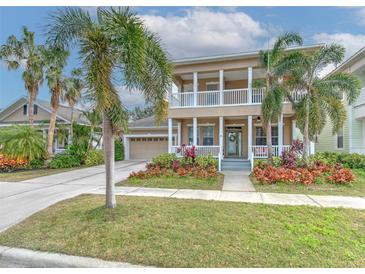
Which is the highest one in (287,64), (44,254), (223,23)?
(223,23)

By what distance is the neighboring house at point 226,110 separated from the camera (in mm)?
14734

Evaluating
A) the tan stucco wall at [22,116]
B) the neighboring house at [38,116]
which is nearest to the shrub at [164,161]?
the neighboring house at [38,116]

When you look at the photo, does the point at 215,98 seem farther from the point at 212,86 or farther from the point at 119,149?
the point at 119,149

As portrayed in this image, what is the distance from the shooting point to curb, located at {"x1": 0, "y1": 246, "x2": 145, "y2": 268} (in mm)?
3555

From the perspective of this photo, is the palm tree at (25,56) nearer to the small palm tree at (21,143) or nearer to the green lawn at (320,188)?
the small palm tree at (21,143)

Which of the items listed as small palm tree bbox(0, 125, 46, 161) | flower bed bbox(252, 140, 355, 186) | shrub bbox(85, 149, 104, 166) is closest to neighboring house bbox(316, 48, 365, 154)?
flower bed bbox(252, 140, 355, 186)

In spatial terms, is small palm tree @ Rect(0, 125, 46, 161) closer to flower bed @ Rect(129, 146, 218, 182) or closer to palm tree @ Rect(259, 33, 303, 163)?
flower bed @ Rect(129, 146, 218, 182)

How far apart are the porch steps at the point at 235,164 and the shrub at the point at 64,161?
10.5 meters

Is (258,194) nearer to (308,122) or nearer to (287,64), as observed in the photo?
(308,122)

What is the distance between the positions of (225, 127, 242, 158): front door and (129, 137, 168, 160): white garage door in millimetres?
6623

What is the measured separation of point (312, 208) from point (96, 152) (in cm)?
1645

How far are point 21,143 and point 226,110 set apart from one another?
43.2ft

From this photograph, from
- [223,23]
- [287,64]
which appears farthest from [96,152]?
[287,64]

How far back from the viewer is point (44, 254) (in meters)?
3.82
